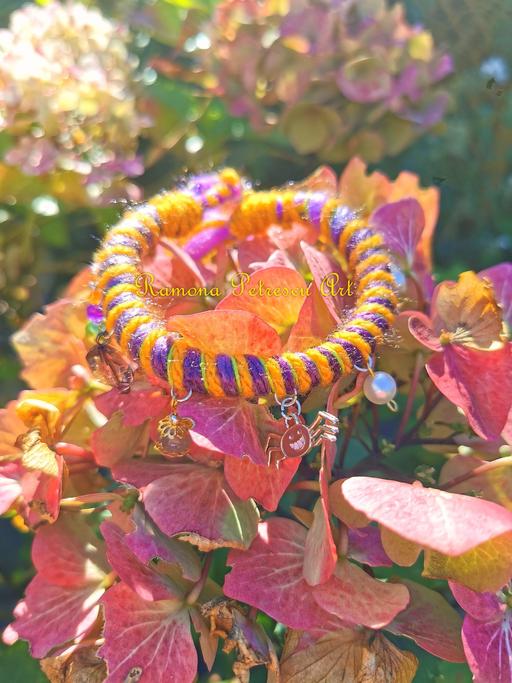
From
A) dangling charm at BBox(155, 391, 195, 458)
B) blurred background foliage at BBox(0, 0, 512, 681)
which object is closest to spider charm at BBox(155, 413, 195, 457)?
dangling charm at BBox(155, 391, 195, 458)

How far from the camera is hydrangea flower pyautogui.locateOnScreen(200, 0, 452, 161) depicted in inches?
26.1

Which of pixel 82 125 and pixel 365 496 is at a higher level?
pixel 82 125

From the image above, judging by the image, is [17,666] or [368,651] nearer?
[368,651]

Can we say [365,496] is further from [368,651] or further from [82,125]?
[82,125]

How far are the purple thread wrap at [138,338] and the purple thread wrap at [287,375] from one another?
8 cm

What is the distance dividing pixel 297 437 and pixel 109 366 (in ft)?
0.39

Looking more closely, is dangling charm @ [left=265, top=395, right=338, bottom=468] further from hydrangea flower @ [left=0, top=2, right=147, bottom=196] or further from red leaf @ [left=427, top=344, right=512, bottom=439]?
hydrangea flower @ [left=0, top=2, right=147, bottom=196]

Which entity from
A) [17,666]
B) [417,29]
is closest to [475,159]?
[417,29]

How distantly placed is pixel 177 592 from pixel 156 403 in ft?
0.31

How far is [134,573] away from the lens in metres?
0.30

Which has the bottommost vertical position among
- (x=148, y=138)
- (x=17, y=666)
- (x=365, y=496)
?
(x=17, y=666)

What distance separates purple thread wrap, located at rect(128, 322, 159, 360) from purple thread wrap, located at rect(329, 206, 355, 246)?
15 cm

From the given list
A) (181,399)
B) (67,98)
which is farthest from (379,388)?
(67,98)

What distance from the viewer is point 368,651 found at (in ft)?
0.97
